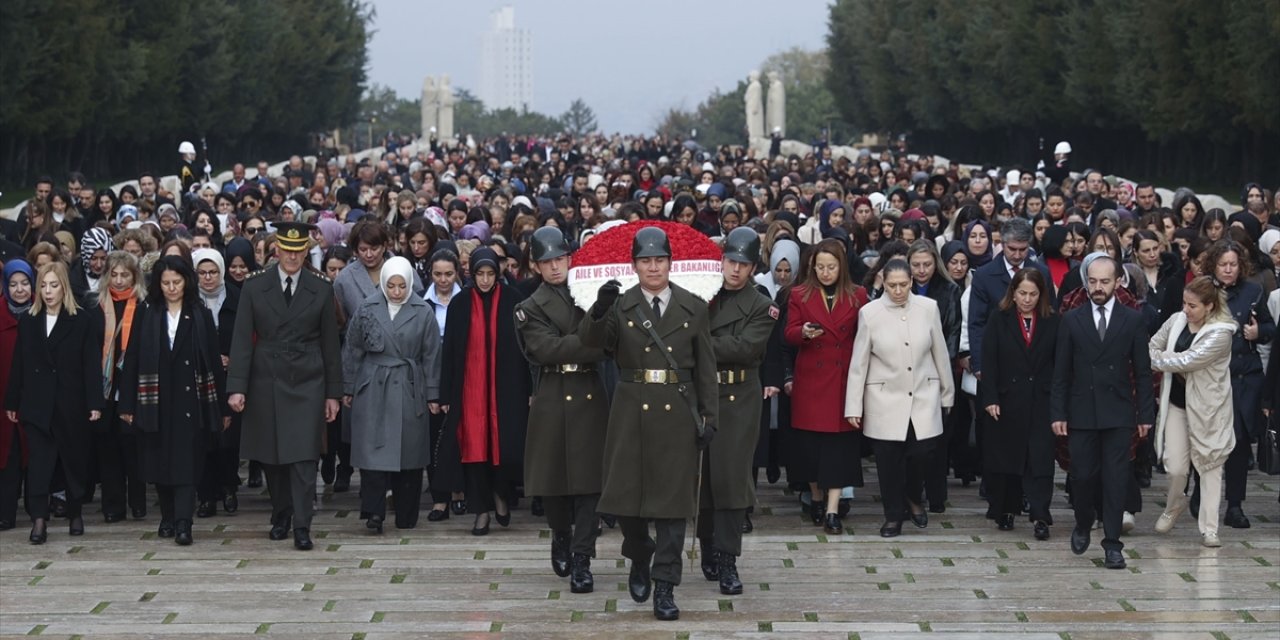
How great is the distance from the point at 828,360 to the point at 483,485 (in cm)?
225

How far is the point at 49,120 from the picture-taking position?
1887 inches

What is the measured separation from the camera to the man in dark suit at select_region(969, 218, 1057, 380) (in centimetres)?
1403

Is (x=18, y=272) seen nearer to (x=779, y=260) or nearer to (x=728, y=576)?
(x=779, y=260)

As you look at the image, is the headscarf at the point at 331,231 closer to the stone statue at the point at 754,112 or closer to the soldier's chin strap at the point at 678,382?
the soldier's chin strap at the point at 678,382

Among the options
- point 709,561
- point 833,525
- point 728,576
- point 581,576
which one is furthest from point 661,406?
point 833,525

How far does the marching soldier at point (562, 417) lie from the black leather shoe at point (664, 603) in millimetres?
780

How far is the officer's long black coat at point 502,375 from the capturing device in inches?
524

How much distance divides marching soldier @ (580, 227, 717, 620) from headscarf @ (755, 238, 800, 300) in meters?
4.11

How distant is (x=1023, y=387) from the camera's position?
43.3 ft

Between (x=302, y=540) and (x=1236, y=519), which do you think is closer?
(x=302, y=540)

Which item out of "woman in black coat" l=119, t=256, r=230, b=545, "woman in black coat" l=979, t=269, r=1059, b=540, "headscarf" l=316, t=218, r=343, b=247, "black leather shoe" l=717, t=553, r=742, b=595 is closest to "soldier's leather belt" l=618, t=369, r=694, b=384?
"black leather shoe" l=717, t=553, r=742, b=595

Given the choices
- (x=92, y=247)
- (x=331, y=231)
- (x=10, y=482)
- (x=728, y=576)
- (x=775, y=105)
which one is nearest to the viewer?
(x=728, y=576)

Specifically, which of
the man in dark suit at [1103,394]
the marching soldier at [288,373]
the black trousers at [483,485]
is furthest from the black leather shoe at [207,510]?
the man in dark suit at [1103,394]

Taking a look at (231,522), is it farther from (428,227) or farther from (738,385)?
(738,385)
